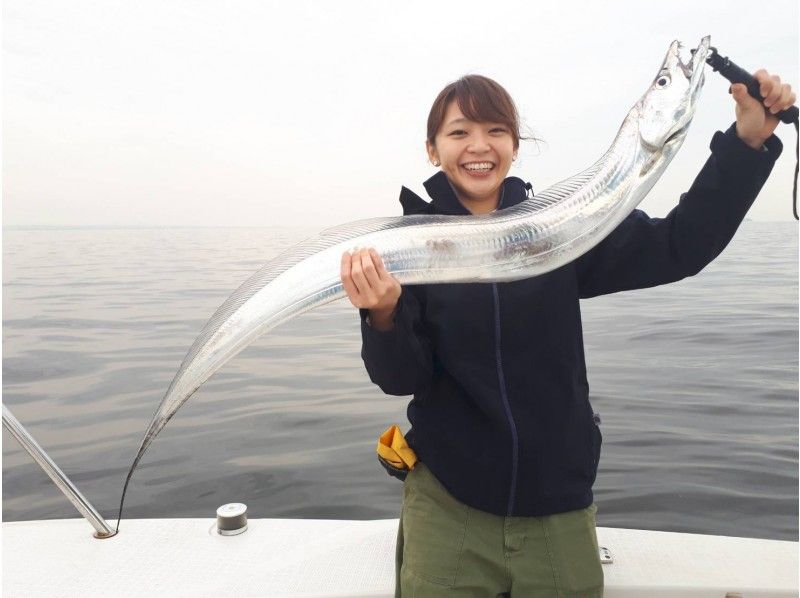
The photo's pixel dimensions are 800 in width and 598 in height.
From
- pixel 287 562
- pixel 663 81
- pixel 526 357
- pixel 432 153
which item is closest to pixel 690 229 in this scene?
pixel 663 81

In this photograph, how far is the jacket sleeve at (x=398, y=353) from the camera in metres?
1.95

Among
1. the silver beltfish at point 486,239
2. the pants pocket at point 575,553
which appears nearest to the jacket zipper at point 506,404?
the pants pocket at point 575,553

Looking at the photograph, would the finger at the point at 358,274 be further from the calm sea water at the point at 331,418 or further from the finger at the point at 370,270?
the calm sea water at the point at 331,418

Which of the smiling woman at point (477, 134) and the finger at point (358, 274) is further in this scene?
the smiling woman at point (477, 134)

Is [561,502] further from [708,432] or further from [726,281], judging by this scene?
[726,281]

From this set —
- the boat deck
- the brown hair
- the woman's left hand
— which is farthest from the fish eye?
the boat deck

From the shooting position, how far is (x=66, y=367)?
8609 millimetres

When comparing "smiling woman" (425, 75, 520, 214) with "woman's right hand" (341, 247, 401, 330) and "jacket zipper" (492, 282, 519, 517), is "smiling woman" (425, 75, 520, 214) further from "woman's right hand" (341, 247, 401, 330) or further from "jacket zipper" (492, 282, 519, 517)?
"woman's right hand" (341, 247, 401, 330)

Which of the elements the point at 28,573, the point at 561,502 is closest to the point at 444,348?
the point at 561,502

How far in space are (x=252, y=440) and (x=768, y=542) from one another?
14.6 feet

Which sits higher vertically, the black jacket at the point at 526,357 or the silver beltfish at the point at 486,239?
the silver beltfish at the point at 486,239

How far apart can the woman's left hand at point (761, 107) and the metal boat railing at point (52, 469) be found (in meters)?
2.63

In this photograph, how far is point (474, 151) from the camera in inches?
85.4

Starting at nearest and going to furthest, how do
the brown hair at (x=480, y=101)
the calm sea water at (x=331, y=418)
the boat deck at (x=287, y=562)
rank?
the brown hair at (x=480, y=101), the boat deck at (x=287, y=562), the calm sea water at (x=331, y=418)
